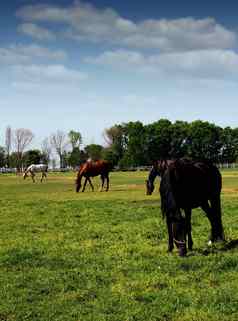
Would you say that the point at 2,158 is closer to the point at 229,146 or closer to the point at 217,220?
the point at 229,146

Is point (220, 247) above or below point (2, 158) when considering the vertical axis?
below

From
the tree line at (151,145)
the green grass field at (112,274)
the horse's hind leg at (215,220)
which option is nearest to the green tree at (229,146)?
the tree line at (151,145)

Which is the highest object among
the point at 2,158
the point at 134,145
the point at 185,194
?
the point at 134,145

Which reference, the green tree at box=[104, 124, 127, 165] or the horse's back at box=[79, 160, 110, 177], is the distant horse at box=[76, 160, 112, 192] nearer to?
the horse's back at box=[79, 160, 110, 177]

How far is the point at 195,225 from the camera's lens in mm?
15805

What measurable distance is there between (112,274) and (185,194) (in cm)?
333

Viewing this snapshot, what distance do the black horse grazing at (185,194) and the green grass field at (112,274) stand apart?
0.51m

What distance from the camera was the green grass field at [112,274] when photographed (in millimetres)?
7426

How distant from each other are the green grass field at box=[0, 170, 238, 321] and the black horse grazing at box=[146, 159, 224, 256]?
0.51 m

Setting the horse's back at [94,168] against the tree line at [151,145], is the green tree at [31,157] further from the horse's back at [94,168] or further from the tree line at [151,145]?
the horse's back at [94,168]

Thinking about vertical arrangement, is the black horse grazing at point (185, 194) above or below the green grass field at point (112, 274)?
above

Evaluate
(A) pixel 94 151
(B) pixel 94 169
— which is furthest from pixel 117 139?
(B) pixel 94 169

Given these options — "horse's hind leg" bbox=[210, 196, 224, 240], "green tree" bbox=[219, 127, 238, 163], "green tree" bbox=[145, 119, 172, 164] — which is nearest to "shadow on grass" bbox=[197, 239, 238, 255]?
"horse's hind leg" bbox=[210, 196, 224, 240]

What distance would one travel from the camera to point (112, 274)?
31.5ft
